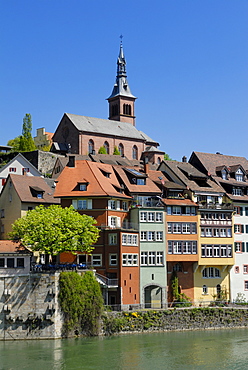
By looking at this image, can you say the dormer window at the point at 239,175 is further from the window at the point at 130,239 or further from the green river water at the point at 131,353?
the green river water at the point at 131,353

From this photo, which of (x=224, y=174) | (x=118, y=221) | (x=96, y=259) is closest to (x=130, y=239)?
(x=118, y=221)

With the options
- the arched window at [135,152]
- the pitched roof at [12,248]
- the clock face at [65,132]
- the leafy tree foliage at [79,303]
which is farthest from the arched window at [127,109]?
the leafy tree foliage at [79,303]

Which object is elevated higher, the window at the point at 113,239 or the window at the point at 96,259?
the window at the point at 113,239

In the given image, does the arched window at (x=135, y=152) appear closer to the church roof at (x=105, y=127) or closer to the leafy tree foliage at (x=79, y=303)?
the church roof at (x=105, y=127)

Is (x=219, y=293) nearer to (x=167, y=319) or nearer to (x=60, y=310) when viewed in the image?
(x=167, y=319)

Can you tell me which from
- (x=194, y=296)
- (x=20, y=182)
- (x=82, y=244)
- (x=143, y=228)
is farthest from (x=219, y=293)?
(x=20, y=182)

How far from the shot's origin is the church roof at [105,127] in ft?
434

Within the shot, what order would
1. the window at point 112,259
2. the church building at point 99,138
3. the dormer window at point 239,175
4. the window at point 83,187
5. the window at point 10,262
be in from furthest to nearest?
1. the church building at point 99,138
2. the dormer window at point 239,175
3. the window at point 83,187
4. the window at point 112,259
5. the window at point 10,262

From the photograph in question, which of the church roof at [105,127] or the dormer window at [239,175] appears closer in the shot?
the dormer window at [239,175]

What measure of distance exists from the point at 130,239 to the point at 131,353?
18.6 m

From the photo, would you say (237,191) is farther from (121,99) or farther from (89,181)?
(121,99)

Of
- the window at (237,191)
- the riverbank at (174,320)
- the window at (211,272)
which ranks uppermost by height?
the window at (237,191)

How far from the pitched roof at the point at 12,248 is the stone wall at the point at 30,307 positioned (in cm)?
340

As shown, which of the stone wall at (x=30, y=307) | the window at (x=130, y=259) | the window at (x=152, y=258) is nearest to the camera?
the stone wall at (x=30, y=307)
